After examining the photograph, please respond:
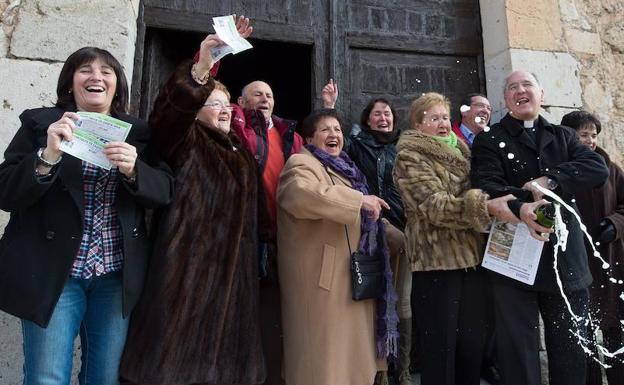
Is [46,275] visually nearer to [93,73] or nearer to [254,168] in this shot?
[93,73]

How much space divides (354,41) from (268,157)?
1.75 metres

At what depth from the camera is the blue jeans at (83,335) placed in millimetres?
1710

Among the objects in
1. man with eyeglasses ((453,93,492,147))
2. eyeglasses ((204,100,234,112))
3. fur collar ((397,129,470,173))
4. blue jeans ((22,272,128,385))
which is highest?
man with eyeglasses ((453,93,492,147))

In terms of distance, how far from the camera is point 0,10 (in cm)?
311

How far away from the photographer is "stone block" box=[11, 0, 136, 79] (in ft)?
10.1

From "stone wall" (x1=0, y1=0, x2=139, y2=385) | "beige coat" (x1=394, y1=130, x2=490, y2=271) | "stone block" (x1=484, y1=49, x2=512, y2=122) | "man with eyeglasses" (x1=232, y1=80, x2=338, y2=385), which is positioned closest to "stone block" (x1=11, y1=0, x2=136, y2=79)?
"stone wall" (x1=0, y1=0, x2=139, y2=385)

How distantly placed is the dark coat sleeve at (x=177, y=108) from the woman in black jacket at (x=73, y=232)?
0.10 m

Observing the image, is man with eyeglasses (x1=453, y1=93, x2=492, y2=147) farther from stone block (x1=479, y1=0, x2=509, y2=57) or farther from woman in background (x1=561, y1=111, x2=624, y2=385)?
stone block (x1=479, y1=0, x2=509, y2=57)

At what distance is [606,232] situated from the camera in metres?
2.78

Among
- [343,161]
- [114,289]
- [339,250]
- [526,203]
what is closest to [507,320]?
[526,203]

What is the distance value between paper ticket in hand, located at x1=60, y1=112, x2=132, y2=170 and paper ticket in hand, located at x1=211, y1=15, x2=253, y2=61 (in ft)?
1.67

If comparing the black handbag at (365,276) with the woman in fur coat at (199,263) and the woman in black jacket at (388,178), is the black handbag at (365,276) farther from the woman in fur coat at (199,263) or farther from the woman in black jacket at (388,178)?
the woman in fur coat at (199,263)

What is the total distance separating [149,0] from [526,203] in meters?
3.18

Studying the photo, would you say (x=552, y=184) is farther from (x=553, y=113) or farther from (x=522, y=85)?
(x=553, y=113)
